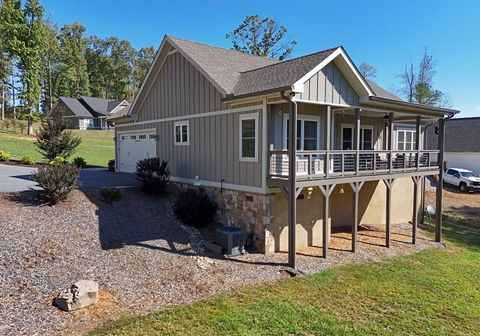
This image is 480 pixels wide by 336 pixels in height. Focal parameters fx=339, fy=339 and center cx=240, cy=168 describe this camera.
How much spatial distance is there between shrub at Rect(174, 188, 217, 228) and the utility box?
171cm

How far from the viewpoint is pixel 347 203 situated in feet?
49.7

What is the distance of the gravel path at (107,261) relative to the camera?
21.6ft

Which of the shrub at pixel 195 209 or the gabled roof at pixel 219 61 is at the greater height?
the gabled roof at pixel 219 61

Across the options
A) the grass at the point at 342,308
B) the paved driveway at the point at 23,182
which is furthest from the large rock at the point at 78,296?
the paved driveway at the point at 23,182

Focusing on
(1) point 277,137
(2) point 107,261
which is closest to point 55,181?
(2) point 107,261

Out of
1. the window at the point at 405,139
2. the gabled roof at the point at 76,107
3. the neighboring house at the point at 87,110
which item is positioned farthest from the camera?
the neighboring house at the point at 87,110

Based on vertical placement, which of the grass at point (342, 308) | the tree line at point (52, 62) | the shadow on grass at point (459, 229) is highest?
the tree line at point (52, 62)

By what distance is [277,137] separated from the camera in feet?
35.9

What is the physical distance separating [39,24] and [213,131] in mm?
36749

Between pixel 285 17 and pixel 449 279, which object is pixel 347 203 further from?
pixel 285 17

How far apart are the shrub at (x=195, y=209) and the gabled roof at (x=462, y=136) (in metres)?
29.7

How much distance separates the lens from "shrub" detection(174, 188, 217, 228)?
1203 cm

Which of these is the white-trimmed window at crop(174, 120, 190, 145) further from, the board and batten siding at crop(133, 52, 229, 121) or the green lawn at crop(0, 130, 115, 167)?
the green lawn at crop(0, 130, 115, 167)

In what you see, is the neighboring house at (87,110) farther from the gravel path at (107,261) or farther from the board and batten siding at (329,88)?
the board and batten siding at (329,88)
